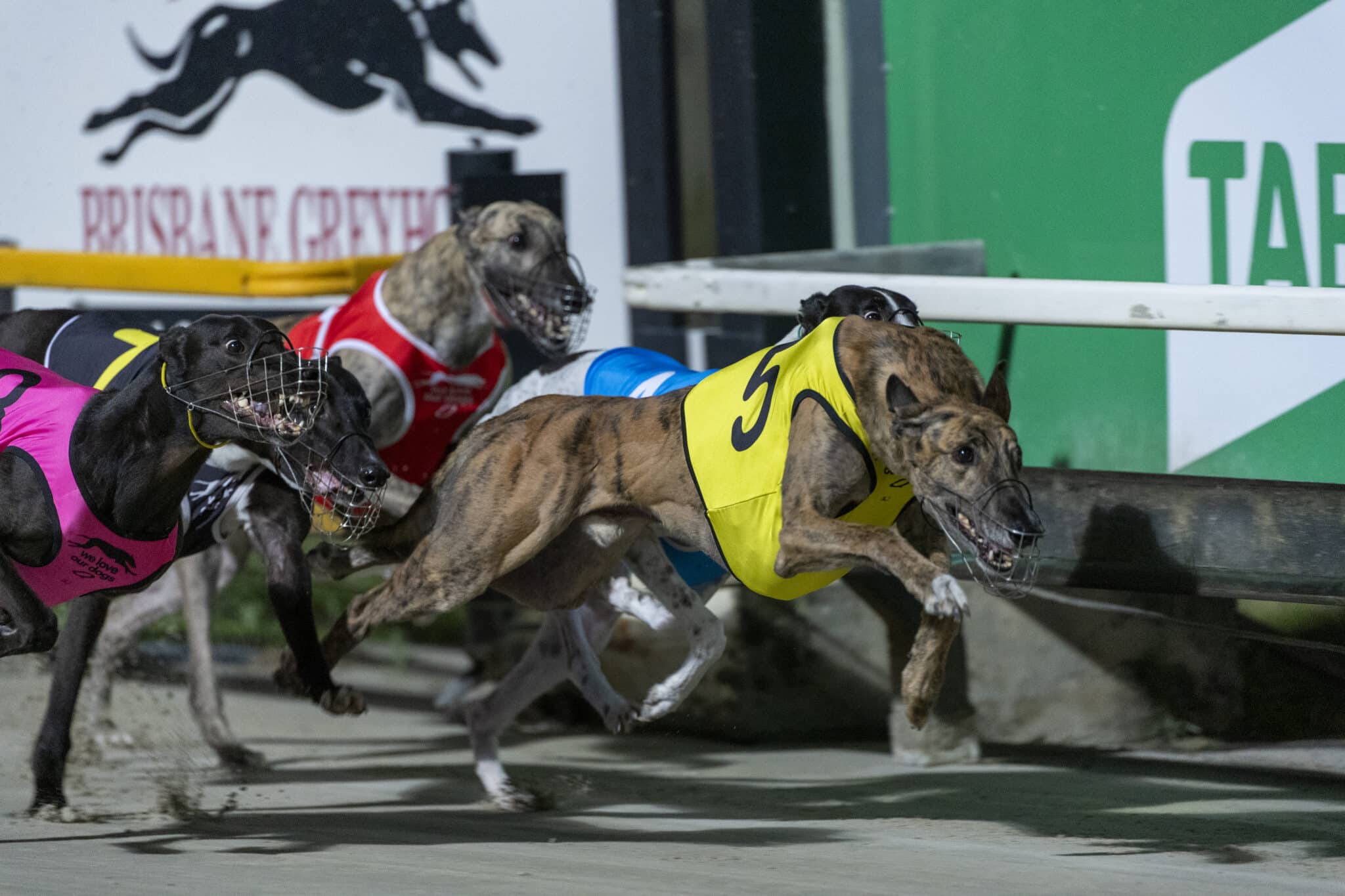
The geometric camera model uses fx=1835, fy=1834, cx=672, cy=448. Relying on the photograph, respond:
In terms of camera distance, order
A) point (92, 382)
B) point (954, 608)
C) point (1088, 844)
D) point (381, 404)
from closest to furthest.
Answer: point (954, 608) → point (1088, 844) → point (92, 382) → point (381, 404)

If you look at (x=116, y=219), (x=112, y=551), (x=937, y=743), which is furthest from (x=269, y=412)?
(x=116, y=219)

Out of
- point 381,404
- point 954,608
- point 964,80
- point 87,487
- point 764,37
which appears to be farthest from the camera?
point 764,37

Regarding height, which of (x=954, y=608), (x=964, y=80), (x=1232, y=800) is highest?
(x=964, y=80)

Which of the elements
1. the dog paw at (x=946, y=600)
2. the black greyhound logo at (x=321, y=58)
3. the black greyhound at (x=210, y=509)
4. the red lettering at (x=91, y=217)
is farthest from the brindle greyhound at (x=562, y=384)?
the red lettering at (x=91, y=217)

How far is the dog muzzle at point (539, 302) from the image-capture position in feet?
17.7

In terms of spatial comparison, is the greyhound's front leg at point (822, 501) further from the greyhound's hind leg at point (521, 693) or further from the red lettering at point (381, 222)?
the red lettering at point (381, 222)

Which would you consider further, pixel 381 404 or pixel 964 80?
pixel 964 80

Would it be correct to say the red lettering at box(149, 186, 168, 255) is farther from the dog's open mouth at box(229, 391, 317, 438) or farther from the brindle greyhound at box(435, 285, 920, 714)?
the dog's open mouth at box(229, 391, 317, 438)

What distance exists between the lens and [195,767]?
18.4ft

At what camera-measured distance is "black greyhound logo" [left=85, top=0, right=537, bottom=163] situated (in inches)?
269

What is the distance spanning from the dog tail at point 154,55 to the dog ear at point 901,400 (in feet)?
14.6

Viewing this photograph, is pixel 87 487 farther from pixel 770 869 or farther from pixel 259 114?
pixel 259 114

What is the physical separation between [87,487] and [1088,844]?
2.46 meters

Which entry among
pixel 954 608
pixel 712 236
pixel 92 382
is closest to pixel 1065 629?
pixel 712 236
